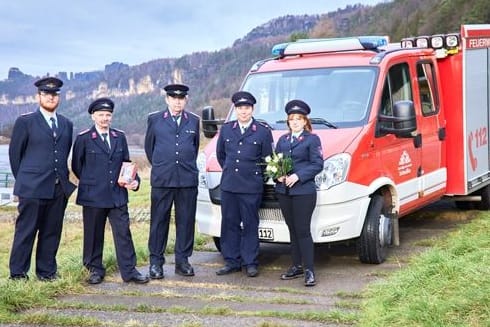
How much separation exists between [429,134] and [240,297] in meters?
3.70

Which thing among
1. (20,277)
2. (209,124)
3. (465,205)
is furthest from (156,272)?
(465,205)

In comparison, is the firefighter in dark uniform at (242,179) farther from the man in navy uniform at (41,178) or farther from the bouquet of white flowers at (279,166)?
the man in navy uniform at (41,178)

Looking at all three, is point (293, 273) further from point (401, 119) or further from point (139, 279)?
point (401, 119)

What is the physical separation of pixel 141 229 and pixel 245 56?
144 meters

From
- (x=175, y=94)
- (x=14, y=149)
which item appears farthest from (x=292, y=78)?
Result: (x=14, y=149)

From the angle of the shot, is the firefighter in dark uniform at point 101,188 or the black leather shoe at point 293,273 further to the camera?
the black leather shoe at point 293,273

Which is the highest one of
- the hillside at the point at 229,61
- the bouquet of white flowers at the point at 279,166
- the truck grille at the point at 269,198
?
the hillside at the point at 229,61

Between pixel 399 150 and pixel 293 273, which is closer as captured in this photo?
pixel 293 273

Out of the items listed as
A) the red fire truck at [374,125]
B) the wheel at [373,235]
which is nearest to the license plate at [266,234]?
the red fire truck at [374,125]

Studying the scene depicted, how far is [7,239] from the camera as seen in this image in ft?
69.2

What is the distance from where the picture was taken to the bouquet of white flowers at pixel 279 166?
609cm

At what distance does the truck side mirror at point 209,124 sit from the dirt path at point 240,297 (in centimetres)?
143

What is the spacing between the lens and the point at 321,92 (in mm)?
7340

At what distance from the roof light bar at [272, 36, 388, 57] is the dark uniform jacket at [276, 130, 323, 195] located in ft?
6.54
